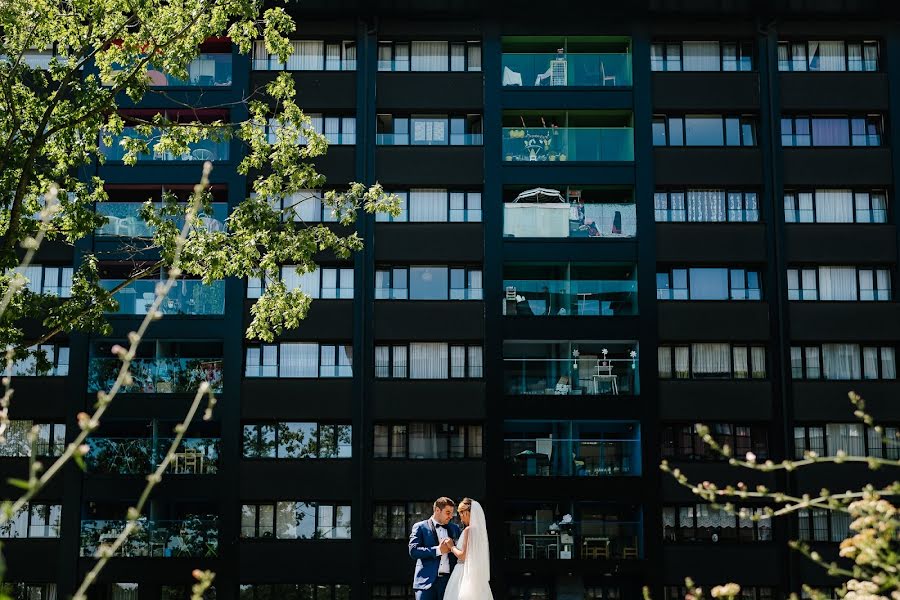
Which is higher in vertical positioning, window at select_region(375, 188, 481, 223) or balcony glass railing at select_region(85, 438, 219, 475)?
window at select_region(375, 188, 481, 223)

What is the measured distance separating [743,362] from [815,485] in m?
3.44

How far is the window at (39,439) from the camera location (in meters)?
28.5

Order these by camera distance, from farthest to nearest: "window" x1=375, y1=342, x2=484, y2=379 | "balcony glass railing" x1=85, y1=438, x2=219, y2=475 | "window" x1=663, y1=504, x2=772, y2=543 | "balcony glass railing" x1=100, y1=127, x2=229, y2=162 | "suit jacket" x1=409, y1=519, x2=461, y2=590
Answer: "balcony glass railing" x1=100, y1=127, x2=229, y2=162 → "window" x1=375, y1=342, x2=484, y2=379 → "window" x1=663, y1=504, x2=772, y2=543 → "balcony glass railing" x1=85, y1=438, x2=219, y2=475 → "suit jacket" x1=409, y1=519, x2=461, y2=590

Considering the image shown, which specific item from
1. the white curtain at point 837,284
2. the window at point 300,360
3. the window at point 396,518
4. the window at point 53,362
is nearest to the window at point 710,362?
the white curtain at point 837,284

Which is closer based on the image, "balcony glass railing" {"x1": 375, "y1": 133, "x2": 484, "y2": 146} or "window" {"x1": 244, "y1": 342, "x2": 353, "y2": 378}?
"window" {"x1": 244, "y1": 342, "x2": 353, "y2": 378}

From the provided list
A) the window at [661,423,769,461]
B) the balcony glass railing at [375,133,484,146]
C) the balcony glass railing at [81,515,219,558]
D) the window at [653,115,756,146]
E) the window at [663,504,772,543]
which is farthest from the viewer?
the window at [653,115,756,146]

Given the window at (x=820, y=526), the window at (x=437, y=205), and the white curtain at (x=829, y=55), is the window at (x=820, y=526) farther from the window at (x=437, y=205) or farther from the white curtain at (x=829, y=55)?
the white curtain at (x=829, y=55)

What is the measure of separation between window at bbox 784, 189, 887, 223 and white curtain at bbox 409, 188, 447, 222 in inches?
344

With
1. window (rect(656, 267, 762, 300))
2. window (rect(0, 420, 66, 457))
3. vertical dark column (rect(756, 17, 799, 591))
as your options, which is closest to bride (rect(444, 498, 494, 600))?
vertical dark column (rect(756, 17, 799, 591))

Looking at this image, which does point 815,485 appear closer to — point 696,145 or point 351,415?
point 696,145

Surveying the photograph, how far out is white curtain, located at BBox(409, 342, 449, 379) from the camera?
28.7m

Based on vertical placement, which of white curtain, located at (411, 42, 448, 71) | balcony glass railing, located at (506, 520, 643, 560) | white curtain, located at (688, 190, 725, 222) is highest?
white curtain, located at (411, 42, 448, 71)

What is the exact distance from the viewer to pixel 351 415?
28.3m

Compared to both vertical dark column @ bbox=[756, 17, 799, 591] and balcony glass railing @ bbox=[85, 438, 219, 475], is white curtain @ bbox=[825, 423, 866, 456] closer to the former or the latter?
vertical dark column @ bbox=[756, 17, 799, 591]
